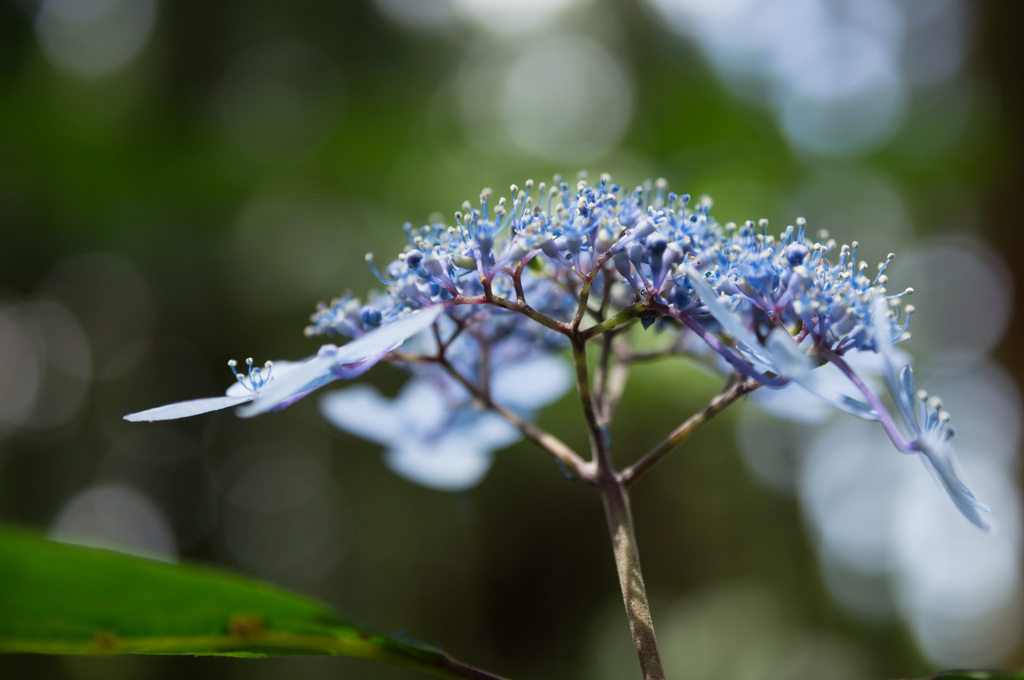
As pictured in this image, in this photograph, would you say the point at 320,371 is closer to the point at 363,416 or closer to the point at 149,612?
the point at 149,612

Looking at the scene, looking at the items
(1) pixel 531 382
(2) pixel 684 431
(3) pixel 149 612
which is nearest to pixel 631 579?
(2) pixel 684 431

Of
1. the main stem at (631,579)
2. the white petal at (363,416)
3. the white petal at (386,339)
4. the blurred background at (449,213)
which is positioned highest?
the blurred background at (449,213)

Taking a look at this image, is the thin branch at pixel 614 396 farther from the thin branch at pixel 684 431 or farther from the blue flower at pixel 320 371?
the blue flower at pixel 320 371

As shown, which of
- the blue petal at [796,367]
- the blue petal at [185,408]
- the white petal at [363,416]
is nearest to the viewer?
the blue petal at [796,367]

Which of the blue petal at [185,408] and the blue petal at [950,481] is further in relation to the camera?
the blue petal at [185,408]

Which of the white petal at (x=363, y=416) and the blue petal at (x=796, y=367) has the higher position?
the white petal at (x=363, y=416)

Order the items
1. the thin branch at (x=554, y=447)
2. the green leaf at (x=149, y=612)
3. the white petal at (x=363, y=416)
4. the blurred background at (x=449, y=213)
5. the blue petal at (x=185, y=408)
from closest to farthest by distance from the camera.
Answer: the green leaf at (x=149, y=612), the blue petal at (x=185, y=408), the thin branch at (x=554, y=447), the white petal at (x=363, y=416), the blurred background at (x=449, y=213)

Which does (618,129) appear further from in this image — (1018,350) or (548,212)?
(548,212)

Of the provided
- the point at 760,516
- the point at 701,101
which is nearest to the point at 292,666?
the point at 760,516

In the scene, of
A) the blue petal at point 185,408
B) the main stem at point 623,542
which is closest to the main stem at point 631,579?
the main stem at point 623,542
